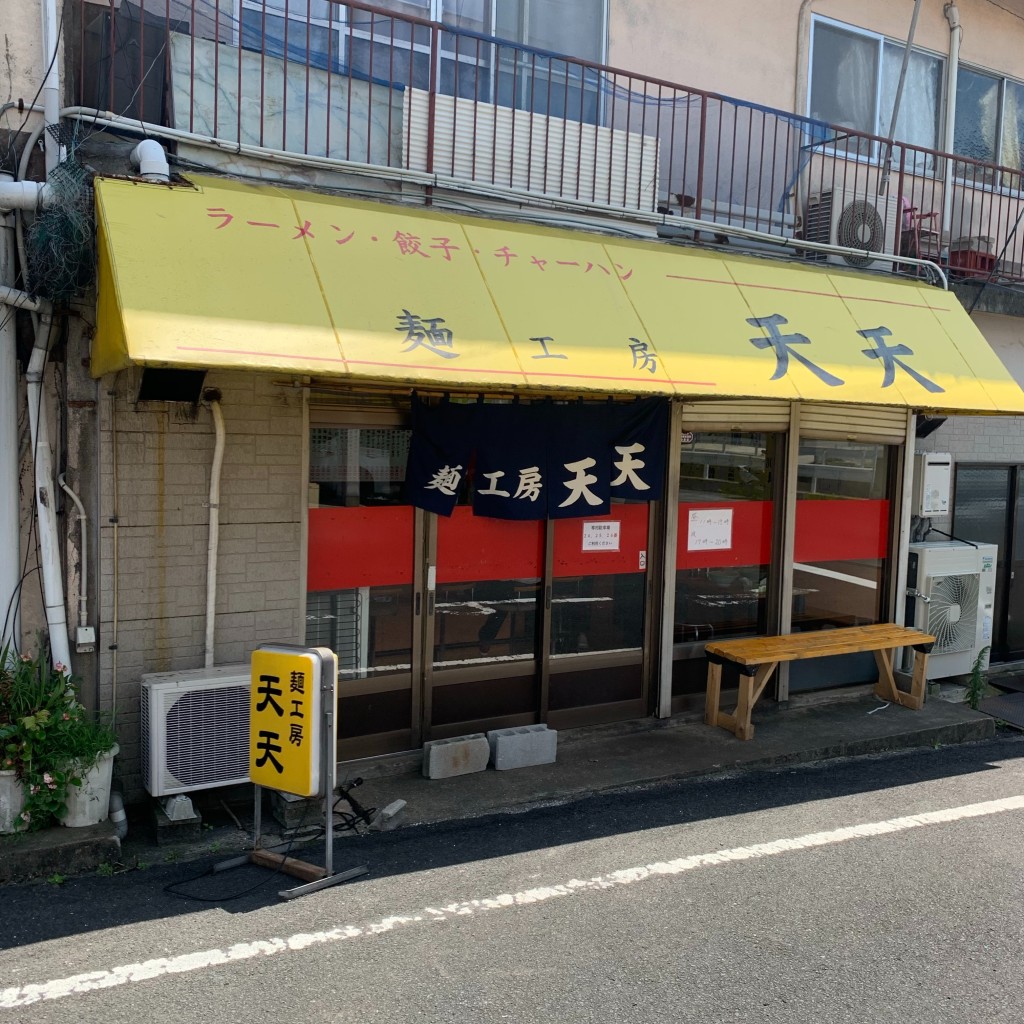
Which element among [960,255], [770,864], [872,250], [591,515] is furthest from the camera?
[960,255]

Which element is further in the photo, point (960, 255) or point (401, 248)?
point (960, 255)

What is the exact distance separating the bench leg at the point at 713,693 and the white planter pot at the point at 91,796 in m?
Answer: 5.07

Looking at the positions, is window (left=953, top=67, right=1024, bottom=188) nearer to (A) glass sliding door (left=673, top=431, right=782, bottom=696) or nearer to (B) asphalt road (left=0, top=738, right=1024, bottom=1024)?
(A) glass sliding door (left=673, top=431, right=782, bottom=696)

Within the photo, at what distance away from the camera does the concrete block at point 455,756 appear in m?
7.37

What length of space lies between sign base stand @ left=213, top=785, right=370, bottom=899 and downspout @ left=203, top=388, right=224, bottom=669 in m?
Result: 1.29

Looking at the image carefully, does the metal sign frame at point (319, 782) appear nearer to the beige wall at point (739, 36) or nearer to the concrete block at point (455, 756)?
the concrete block at point (455, 756)

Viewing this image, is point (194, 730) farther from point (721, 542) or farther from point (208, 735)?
point (721, 542)

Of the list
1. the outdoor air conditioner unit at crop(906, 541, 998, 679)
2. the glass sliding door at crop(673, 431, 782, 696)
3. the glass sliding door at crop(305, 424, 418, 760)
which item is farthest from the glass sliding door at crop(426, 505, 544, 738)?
the outdoor air conditioner unit at crop(906, 541, 998, 679)

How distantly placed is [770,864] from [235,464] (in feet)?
14.3

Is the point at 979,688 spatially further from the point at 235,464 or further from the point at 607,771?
the point at 235,464

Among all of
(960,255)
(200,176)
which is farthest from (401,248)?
(960,255)

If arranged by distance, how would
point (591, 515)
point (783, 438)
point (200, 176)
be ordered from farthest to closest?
1. point (783, 438)
2. point (591, 515)
3. point (200, 176)

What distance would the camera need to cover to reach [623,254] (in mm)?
7859

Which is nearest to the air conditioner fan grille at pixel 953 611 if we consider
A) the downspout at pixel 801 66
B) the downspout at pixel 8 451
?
the downspout at pixel 801 66
